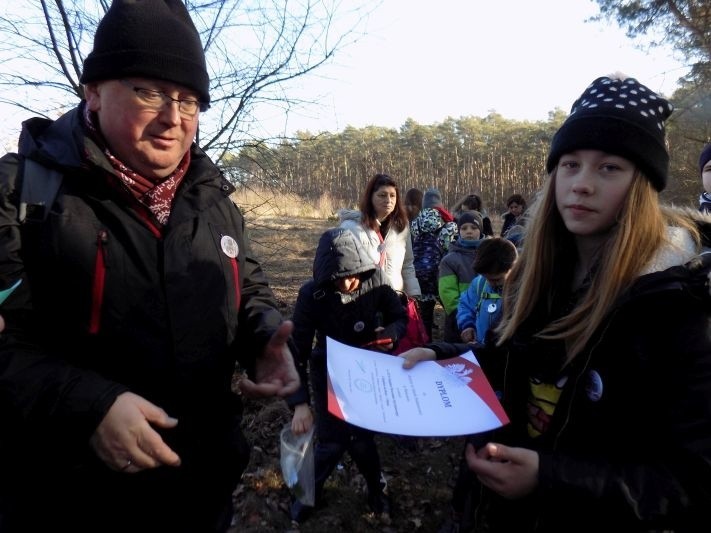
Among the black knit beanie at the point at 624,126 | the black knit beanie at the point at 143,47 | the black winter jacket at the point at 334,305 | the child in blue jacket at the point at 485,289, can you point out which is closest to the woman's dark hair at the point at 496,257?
the child in blue jacket at the point at 485,289

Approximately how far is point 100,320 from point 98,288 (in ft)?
0.29

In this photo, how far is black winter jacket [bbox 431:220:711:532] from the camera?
1.06 meters

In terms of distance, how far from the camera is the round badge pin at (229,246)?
1.55 meters

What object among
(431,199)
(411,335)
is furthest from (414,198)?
(411,335)

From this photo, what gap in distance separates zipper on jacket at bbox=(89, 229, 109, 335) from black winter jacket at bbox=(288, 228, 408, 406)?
5.69ft

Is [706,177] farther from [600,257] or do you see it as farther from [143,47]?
[143,47]

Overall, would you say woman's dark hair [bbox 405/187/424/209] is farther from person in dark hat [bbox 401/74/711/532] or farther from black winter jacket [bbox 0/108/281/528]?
black winter jacket [bbox 0/108/281/528]

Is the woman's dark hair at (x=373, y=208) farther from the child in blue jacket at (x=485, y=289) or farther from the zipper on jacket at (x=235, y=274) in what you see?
the zipper on jacket at (x=235, y=274)

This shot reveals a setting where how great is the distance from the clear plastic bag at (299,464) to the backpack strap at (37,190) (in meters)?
1.52

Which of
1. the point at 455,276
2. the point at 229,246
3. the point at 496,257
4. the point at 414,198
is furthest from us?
the point at 414,198

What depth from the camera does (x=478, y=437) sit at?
1.69m

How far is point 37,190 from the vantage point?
1.24 meters

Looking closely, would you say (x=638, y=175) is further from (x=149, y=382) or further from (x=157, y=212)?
(x=149, y=382)

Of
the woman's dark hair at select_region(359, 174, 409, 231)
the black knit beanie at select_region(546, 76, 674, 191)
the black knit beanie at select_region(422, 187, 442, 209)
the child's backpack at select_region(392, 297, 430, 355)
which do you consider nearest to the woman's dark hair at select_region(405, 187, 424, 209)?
the black knit beanie at select_region(422, 187, 442, 209)
